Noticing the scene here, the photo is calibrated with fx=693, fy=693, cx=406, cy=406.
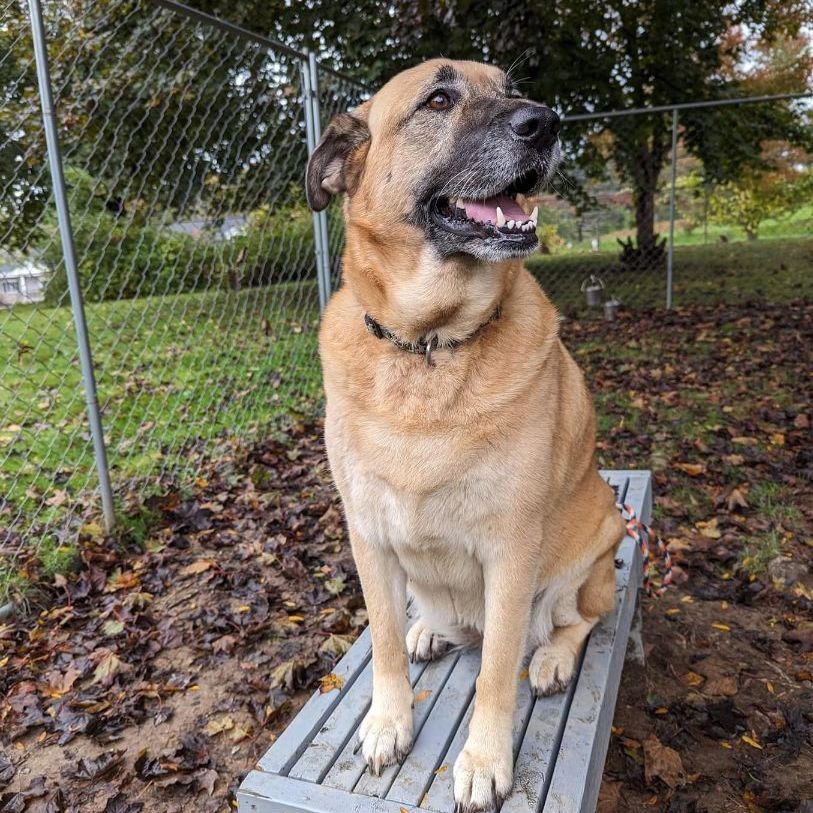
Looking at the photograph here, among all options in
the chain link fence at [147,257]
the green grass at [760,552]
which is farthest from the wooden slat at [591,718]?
the chain link fence at [147,257]

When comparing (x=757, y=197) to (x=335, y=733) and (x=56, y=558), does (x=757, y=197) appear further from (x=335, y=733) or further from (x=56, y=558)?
(x=335, y=733)

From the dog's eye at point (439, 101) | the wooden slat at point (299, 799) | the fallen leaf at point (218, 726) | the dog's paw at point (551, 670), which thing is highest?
the dog's eye at point (439, 101)

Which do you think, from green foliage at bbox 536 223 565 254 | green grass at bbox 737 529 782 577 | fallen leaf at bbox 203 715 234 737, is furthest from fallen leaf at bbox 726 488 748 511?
green foliage at bbox 536 223 565 254

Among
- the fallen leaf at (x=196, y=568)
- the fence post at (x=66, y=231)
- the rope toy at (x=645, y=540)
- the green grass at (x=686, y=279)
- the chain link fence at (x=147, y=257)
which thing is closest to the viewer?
the rope toy at (x=645, y=540)

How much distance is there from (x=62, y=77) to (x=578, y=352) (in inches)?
209

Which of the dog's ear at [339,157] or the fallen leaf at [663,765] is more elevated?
the dog's ear at [339,157]

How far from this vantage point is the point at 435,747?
1.72 meters

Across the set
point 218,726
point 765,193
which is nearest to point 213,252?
point 218,726

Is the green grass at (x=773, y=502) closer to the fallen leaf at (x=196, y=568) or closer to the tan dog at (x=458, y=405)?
the tan dog at (x=458, y=405)

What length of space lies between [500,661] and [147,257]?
16.0 ft

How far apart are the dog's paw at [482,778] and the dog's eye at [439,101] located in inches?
63.8

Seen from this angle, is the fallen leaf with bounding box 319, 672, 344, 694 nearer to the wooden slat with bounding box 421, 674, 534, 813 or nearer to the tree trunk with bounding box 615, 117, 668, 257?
the wooden slat with bounding box 421, 674, 534, 813

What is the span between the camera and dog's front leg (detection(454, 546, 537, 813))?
160cm

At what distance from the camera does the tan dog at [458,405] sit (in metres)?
1.62
